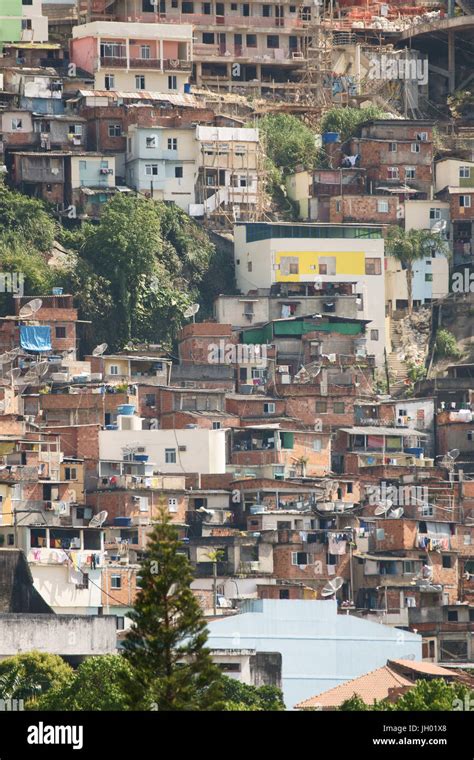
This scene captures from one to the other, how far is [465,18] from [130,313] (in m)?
21.0

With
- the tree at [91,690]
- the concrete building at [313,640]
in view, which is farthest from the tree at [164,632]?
the concrete building at [313,640]

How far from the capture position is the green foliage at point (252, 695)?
59094mm

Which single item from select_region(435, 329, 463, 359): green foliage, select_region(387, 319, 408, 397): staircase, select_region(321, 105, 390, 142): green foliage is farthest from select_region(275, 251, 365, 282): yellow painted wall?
select_region(321, 105, 390, 142): green foliage

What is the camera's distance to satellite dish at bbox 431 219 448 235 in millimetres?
93375

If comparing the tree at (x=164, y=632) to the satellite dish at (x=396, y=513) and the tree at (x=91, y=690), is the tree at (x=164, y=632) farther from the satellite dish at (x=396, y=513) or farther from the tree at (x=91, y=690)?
the satellite dish at (x=396, y=513)

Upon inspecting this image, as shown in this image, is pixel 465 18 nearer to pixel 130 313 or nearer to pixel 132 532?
pixel 130 313

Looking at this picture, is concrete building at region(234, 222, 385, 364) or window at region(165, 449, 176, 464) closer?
window at region(165, 449, 176, 464)

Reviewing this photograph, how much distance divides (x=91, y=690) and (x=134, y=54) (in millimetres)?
43089

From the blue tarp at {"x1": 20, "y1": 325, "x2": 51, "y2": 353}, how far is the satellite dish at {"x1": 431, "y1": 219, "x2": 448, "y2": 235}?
618 inches

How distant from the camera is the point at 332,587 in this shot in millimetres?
73938

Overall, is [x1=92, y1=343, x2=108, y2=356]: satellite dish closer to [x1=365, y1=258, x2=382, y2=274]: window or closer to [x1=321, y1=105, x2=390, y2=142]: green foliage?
[x1=365, y1=258, x2=382, y2=274]: window

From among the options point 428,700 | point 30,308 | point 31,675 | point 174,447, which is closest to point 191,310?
point 30,308

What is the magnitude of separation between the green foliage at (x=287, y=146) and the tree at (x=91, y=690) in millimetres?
39695
